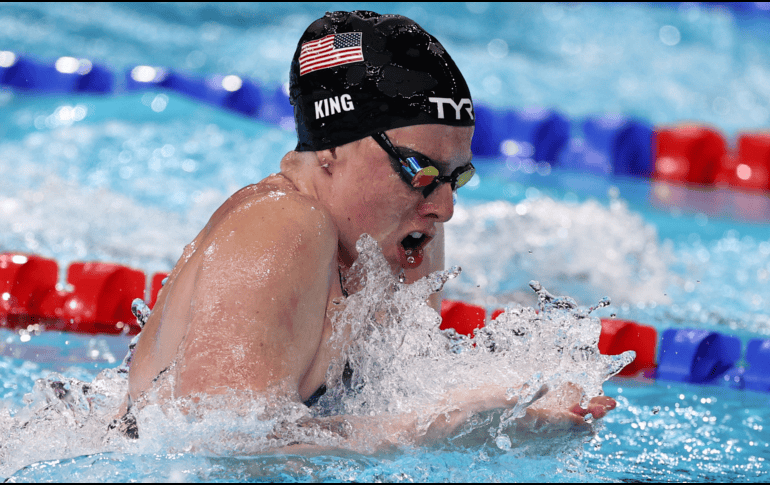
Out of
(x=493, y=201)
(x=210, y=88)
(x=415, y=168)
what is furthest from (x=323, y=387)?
(x=210, y=88)

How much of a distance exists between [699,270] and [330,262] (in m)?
3.56

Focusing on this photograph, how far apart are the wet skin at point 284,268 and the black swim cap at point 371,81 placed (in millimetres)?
30

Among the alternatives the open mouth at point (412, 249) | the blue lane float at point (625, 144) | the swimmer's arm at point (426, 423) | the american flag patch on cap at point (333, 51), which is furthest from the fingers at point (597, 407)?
the blue lane float at point (625, 144)

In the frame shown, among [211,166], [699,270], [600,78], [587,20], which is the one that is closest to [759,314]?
[699,270]

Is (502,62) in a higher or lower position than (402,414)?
higher

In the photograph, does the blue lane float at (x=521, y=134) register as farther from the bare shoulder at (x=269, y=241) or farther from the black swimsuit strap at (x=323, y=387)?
the bare shoulder at (x=269, y=241)

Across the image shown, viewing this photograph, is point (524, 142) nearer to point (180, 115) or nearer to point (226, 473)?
point (180, 115)

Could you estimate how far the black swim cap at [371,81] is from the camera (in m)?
1.60

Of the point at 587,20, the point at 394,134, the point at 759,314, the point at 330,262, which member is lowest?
the point at 759,314

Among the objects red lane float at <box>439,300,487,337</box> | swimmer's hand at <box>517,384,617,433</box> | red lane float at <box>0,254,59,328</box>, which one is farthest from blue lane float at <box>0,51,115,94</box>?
swimmer's hand at <box>517,384,617,433</box>

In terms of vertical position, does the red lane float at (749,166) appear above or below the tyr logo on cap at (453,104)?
below

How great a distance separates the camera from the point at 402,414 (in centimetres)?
158

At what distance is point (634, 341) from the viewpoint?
10.3ft

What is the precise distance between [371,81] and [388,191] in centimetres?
22
